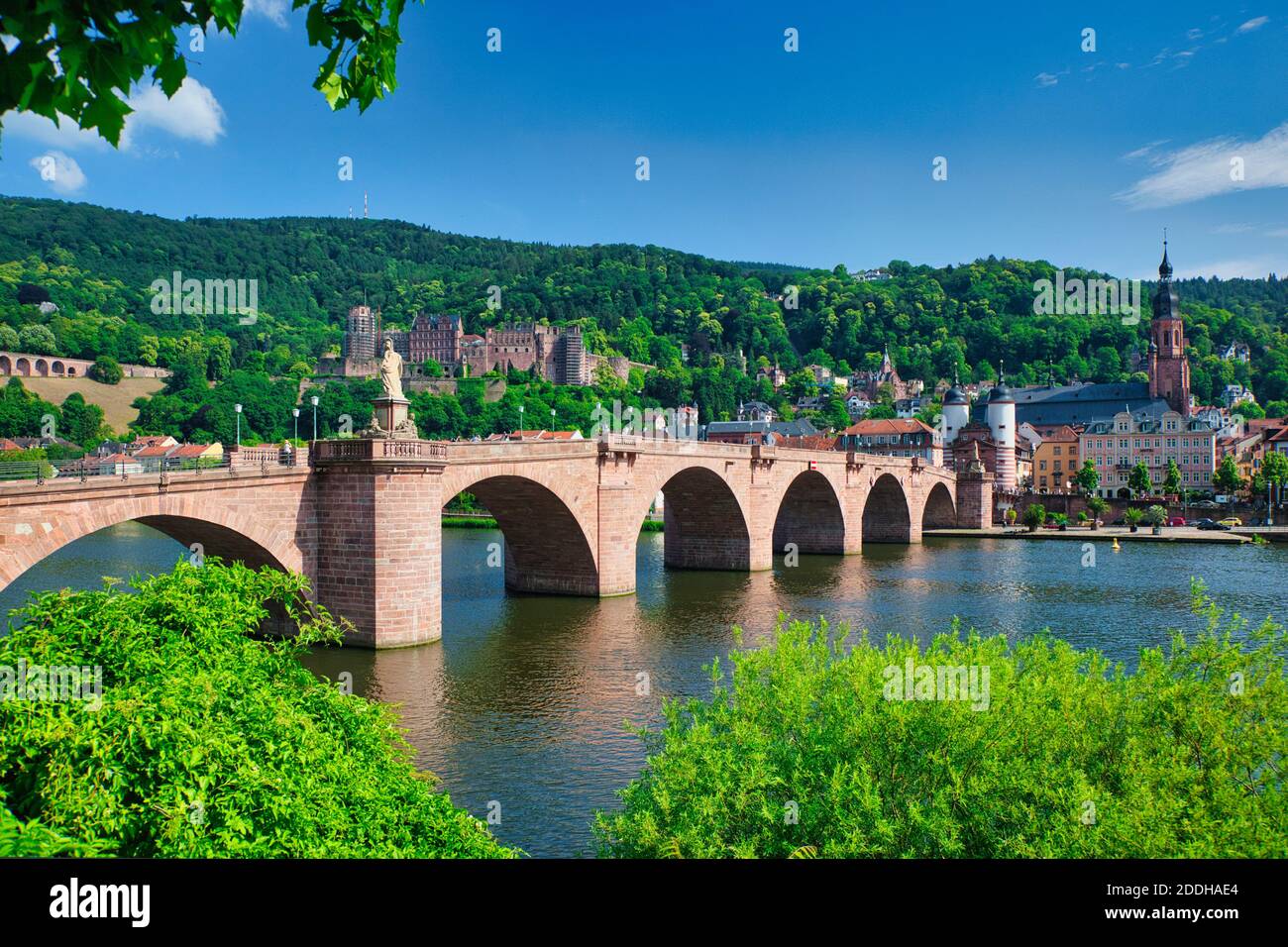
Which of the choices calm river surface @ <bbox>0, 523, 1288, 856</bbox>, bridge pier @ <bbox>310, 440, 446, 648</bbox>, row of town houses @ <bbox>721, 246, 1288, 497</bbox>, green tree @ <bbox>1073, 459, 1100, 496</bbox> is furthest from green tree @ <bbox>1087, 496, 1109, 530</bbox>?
bridge pier @ <bbox>310, 440, 446, 648</bbox>

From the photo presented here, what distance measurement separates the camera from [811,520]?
60.1m

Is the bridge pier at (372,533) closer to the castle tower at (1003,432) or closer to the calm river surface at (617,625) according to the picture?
the calm river surface at (617,625)

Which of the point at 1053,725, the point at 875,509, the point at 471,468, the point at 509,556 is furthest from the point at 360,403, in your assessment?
the point at 1053,725

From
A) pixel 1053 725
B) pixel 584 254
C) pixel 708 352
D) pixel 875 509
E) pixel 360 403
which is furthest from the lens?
pixel 584 254

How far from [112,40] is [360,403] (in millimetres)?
118441

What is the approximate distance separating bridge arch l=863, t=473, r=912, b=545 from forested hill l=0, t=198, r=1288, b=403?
1349 inches

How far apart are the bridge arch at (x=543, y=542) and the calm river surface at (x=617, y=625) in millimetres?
957

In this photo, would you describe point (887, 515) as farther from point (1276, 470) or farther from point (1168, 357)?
point (1168, 357)

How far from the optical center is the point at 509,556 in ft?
127

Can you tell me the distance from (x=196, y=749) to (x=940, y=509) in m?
79.0

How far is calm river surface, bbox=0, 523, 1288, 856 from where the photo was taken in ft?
57.4

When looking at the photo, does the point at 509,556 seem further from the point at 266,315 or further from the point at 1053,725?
the point at 266,315

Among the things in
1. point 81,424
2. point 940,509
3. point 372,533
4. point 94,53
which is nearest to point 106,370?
point 81,424
